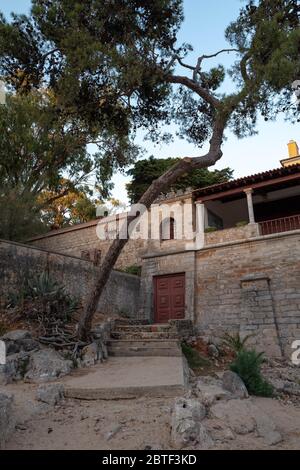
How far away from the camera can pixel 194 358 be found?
873 centimetres

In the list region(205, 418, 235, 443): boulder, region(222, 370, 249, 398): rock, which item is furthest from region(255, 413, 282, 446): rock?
region(222, 370, 249, 398): rock

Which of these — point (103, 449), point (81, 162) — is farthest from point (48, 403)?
point (81, 162)

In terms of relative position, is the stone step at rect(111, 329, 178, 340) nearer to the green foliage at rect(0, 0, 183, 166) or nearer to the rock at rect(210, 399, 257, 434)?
the rock at rect(210, 399, 257, 434)

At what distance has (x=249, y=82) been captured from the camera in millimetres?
7691

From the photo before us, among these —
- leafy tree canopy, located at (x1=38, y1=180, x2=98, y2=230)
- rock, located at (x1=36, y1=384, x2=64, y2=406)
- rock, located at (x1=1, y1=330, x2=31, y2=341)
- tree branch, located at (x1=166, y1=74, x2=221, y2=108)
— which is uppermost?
leafy tree canopy, located at (x1=38, y1=180, x2=98, y2=230)

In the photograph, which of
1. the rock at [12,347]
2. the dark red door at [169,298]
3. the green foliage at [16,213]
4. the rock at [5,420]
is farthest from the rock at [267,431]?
the green foliage at [16,213]

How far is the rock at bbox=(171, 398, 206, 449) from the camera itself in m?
3.30

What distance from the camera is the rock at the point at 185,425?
130 inches

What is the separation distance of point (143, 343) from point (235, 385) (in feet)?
11.9

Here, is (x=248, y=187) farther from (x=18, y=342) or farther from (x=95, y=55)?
(x=18, y=342)

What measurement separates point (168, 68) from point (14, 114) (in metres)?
10.0

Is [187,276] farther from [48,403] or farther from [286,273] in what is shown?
[48,403]

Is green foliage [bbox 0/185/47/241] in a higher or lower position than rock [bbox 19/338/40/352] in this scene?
higher

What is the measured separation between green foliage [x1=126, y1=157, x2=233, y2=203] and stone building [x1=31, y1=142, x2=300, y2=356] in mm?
3927
